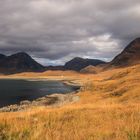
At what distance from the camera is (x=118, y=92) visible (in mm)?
55750

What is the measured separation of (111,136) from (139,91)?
3779cm

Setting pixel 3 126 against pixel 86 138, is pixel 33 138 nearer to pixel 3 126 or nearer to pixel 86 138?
pixel 86 138

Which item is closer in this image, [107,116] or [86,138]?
[86,138]

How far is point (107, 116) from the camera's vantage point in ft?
55.3

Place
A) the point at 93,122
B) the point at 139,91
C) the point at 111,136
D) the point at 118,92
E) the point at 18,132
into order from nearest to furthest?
the point at 18,132 < the point at 111,136 < the point at 93,122 < the point at 139,91 < the point at 118,92

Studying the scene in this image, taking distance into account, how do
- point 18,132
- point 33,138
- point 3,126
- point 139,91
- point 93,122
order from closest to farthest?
point 33,138, point 18,132, point 3,126, point 93,122, point 139,91

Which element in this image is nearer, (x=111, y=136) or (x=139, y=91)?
(x=111, y=136)

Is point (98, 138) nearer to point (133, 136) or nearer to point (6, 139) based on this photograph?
point (133, 136)

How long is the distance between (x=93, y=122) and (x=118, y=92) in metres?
41.6

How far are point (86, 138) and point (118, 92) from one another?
47.0 meters

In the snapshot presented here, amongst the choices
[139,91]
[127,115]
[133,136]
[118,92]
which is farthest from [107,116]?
[118,92]

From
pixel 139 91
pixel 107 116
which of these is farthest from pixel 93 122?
pixel 139 91

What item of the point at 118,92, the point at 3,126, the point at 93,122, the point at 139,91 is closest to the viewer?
the point at 3,126

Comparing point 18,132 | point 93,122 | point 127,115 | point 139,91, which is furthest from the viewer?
point 139,91
